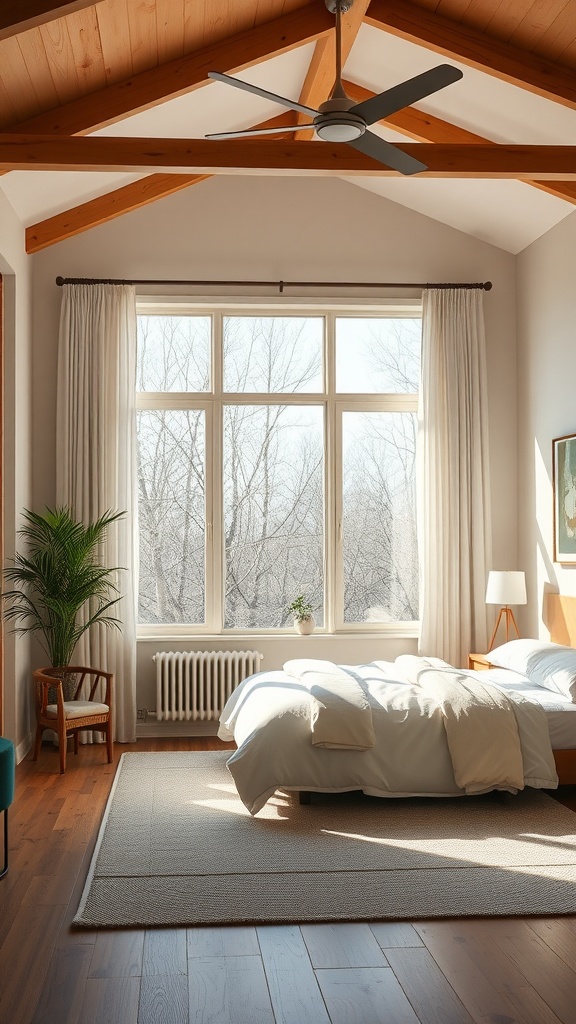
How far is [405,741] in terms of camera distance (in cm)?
461

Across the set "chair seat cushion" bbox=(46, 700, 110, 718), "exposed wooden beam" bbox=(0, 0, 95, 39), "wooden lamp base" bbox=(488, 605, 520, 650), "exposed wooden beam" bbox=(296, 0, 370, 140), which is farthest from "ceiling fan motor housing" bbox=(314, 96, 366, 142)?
"wooden lamp base" bbox=(488, 605, 520, 650)

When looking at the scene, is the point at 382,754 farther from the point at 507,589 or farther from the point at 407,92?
the point at 407,92

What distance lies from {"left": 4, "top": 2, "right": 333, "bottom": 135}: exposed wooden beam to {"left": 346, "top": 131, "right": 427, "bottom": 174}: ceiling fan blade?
62.6 inches

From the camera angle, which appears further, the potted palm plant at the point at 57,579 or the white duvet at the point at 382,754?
the potted palm plant at the point at 57,579

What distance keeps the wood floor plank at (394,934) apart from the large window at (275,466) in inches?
145

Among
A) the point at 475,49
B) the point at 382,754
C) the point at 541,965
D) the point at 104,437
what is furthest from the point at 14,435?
the point at 541,965

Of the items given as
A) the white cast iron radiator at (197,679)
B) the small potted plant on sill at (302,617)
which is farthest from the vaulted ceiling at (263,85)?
the white cast iron radiator at (197,679)

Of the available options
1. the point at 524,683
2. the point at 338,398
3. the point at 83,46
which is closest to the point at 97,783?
the point at 524,683

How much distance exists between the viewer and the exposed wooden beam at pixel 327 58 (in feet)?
15.9

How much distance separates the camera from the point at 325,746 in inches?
177

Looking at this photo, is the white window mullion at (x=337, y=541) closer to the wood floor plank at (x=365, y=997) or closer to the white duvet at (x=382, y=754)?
the white duvet at (x=382, y=754)

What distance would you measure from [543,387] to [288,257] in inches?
80.3

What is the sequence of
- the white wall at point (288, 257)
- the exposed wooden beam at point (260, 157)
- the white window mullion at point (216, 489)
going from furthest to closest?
the white window mullion at point (216, 489) < the white wall at point (288, 257) < the exposed wooden beam at point (260, 157)

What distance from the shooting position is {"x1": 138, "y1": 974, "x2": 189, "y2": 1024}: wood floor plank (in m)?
2.60
